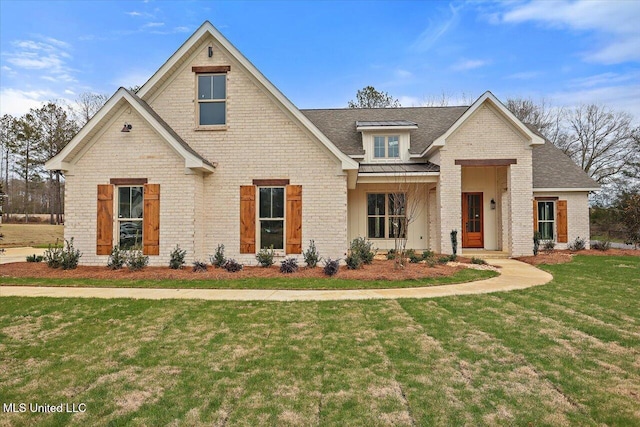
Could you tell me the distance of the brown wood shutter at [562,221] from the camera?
16844 mm

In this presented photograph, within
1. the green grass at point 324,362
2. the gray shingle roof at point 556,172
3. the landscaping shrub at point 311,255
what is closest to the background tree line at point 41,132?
the landscaping shrub at point 311,255

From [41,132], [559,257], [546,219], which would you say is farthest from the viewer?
[41,132]

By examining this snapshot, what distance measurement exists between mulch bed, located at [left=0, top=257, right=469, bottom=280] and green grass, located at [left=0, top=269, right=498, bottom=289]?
1.10 ft

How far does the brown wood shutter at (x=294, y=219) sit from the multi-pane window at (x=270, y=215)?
12.9 inches

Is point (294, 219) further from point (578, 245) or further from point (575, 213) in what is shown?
point (575, 213)

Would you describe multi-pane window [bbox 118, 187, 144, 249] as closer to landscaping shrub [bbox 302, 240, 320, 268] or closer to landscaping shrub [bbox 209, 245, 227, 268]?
landscaping shrub [bbox 209, 245, 227, 268]

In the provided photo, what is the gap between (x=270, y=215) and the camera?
11.7 metres

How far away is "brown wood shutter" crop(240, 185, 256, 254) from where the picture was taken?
11.5m

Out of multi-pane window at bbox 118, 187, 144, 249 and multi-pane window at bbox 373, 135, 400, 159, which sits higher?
multi-pane window at bbox 373, 135, 400, 159

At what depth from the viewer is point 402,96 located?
36.3 m

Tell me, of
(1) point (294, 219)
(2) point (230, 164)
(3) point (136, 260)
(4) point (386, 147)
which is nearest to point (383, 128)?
(4) point (386, 147)

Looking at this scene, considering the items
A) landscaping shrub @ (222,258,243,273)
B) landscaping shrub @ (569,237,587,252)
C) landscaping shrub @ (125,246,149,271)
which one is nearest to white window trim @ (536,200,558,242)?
landscaping shrub @ (569,237,587,252)

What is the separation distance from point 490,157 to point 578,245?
6.78 meters

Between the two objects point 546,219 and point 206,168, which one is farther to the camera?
point 546,219
